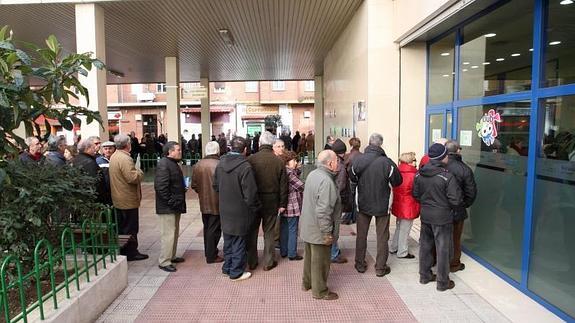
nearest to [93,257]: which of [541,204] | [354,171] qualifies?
[354,171]

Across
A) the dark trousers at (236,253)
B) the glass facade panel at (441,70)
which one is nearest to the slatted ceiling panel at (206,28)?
the glass facade panel at (441,70)

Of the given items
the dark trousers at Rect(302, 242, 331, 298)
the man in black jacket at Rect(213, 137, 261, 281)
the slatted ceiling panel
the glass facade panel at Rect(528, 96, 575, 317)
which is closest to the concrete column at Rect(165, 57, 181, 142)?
the slatted ceiling panel

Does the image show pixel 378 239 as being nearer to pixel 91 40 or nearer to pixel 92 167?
pixel 92 167

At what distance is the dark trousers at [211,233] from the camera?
5473mm

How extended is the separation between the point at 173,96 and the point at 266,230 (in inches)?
405

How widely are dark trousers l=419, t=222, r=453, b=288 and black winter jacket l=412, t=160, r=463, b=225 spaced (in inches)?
4.2

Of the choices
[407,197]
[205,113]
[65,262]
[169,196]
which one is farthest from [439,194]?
[205,113]

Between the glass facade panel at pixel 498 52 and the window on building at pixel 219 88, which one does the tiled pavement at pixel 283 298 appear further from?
the window on building at pixel 219 88

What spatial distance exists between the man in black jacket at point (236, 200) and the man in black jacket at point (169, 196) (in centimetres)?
64

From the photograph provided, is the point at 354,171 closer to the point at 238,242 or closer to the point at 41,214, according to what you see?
the point at 238,242

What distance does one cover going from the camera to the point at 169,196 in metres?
5.15

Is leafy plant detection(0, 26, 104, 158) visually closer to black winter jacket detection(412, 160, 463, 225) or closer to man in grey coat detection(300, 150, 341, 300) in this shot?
man in grey coat detection(300, 150, 341, 300)

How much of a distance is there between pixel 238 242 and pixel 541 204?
Answer: 3.24 m

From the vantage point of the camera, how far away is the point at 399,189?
551 cm
